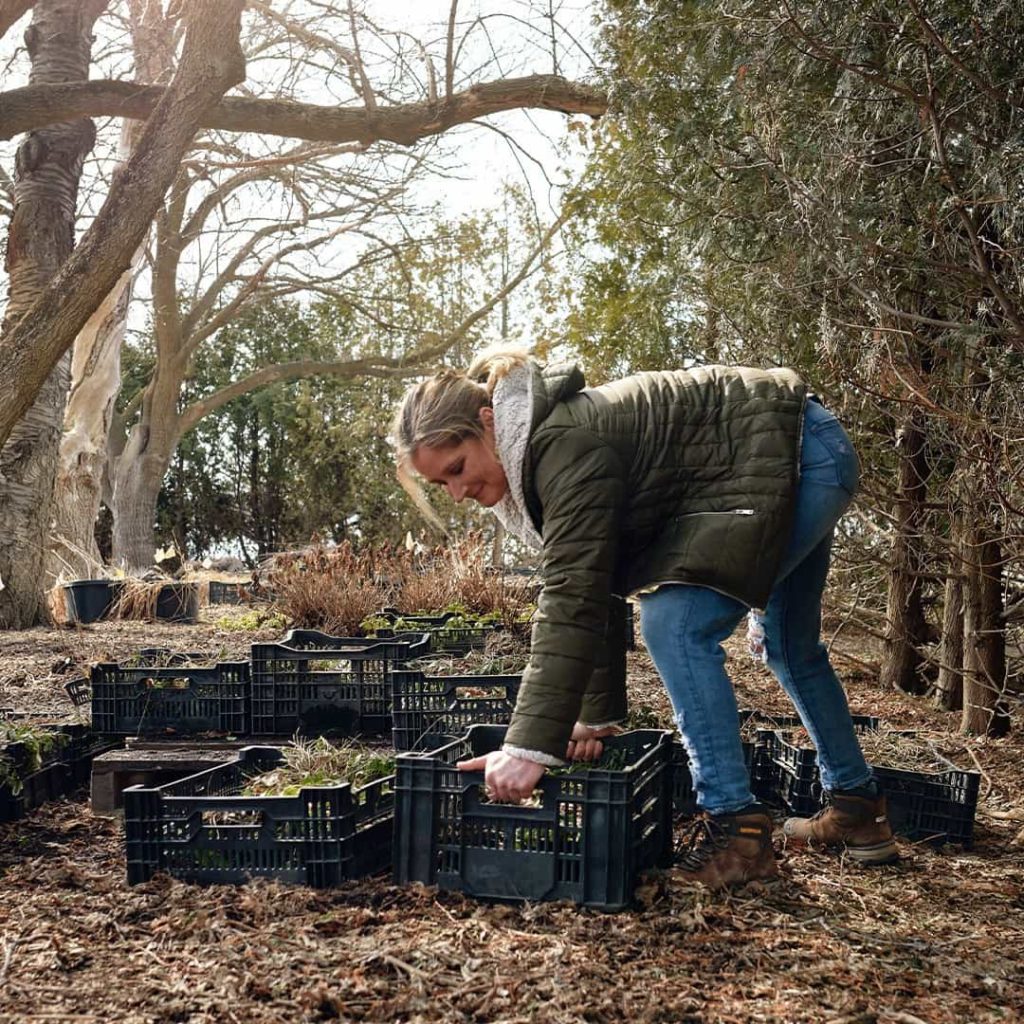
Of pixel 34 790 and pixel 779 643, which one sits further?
pixel 34 790

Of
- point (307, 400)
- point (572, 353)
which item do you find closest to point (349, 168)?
point (572, 353)

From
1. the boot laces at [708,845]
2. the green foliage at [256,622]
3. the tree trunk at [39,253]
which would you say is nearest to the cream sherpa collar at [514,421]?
the boot laces at [708,845]

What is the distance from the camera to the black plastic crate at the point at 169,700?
4.16 m

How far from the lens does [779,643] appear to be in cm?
283

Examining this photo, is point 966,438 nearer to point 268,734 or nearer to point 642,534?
point 642,534

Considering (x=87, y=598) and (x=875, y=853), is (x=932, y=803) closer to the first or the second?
(x=875, y=853)

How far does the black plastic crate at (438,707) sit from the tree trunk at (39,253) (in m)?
6.31

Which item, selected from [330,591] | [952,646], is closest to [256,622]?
[330,591]

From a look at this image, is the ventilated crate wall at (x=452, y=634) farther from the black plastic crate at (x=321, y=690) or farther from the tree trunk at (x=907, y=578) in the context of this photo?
the tree trunk at (x=907, y=578)

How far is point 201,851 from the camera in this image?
2.71m

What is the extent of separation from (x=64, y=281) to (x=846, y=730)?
13.4 feet

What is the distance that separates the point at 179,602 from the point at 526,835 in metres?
7.72

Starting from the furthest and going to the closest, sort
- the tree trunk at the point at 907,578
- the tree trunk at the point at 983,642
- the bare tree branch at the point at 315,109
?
the bare tree branch at the point at 315,109
the tree trunk at the point at 907,578
the tree trunk at the point at 983,642

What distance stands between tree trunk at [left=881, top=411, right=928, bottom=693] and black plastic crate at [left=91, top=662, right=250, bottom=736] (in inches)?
111
